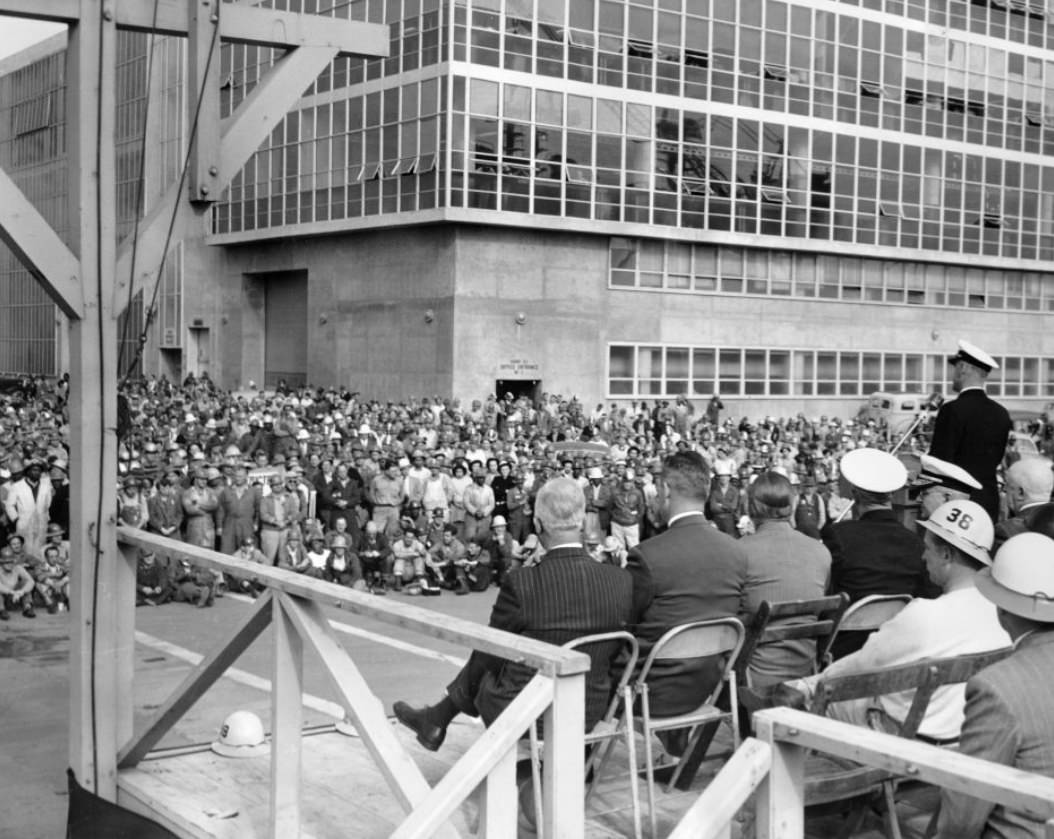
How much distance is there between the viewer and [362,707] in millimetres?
4434

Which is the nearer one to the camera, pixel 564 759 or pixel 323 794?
pixel 564 759

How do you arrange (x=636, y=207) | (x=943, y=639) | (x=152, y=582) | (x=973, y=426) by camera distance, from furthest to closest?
(x=636, y=207)
(x=152, y=582)
(x=973, y=426)
(x=943, y=639)

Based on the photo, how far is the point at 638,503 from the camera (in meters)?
20.1

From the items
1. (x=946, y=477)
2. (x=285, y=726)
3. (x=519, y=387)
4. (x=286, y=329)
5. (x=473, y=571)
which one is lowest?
(x=473, y=571)

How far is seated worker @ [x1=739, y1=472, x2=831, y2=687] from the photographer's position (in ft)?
19.7

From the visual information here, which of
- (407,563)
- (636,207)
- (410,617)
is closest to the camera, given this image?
(410,617)

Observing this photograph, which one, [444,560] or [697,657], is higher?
[697,657]

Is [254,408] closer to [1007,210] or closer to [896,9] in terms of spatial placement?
[896,9]

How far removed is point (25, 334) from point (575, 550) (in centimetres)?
5944

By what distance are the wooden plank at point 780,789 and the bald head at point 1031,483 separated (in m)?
5.19

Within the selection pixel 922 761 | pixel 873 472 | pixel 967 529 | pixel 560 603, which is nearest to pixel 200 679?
pixel 560 603

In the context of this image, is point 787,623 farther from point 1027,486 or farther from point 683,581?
point 1027,486

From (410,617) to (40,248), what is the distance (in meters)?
2.65

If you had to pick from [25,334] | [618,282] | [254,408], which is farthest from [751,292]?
[25,334]
